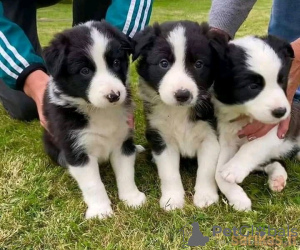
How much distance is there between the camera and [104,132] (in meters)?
3.08

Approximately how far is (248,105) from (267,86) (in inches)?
7.4

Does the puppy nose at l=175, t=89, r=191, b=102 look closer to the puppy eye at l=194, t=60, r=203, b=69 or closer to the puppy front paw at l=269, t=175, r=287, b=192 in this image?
the puppy eye at l=194, t=60, r=203, b=69

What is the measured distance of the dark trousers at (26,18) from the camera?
4.91 metres

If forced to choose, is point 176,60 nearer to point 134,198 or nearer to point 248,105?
point 248,105

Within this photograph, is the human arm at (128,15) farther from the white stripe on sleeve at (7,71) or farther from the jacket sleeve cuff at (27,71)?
the white stripe on sleeve at (7,71)

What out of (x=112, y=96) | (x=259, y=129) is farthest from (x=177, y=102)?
(x=259, y=129)

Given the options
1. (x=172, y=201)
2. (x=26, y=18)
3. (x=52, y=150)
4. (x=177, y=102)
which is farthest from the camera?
(x=26, y=18)

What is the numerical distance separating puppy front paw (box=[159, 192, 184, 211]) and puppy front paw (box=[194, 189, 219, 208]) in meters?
0.10

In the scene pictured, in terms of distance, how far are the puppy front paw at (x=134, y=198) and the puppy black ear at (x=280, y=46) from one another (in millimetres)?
1355

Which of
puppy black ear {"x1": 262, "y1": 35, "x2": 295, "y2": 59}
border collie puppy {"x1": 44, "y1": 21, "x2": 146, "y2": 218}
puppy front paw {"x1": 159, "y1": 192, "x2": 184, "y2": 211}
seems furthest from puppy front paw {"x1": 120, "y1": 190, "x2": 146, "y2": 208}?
puppy black ear {"x1": 262, "y1": 35, "x2": 295, "y2": 59}

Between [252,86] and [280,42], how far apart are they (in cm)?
41

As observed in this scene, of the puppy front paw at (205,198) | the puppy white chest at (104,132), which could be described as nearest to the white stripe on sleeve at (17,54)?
the puppy white chest at (104,132)

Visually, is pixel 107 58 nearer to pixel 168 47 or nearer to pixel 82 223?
pixel 168 47

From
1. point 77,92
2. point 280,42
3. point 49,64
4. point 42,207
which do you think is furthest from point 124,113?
point 280,42
